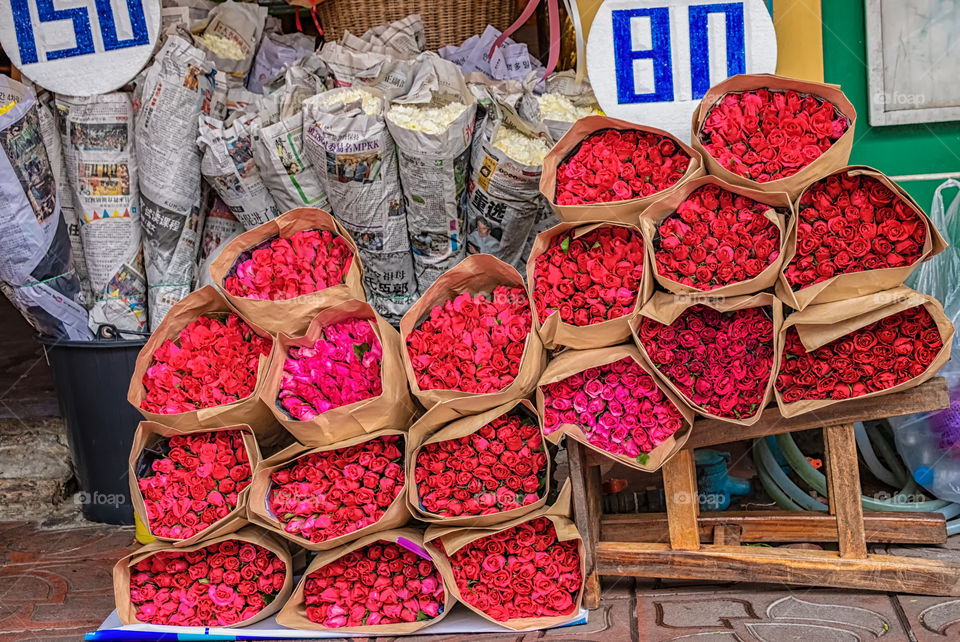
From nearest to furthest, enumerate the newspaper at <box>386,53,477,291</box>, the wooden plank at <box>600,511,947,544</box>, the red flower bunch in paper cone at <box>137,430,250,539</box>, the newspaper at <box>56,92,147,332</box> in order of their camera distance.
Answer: the red flower bunch in paper cone at <box>137,430,250,539</box> < the wooden plank at <box>600,511,947,544</box> < the newspaper at <box>386,53,477,291</box> < the newspaper at <box>56,92,147,332</box>

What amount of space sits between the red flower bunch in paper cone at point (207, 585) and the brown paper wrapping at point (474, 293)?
61cm

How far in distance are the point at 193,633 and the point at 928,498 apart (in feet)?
6.58

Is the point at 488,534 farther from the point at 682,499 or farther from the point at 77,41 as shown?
the point at 77,41

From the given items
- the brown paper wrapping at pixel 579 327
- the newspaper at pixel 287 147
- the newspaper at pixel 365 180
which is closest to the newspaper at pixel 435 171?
the newspaper at pixel 365 180

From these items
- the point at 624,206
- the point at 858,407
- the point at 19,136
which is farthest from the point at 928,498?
the point at 19,136

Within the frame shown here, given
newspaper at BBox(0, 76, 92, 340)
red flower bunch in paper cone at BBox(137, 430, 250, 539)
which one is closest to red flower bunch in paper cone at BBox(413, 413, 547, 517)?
red flower bunch in paper cone at BBox(137, 430, 250, 539)

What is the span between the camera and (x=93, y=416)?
2818mm

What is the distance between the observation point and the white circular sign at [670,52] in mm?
2512

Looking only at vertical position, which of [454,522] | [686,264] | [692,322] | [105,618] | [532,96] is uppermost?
[532,96]

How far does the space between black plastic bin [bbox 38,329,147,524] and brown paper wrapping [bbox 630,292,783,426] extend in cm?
158

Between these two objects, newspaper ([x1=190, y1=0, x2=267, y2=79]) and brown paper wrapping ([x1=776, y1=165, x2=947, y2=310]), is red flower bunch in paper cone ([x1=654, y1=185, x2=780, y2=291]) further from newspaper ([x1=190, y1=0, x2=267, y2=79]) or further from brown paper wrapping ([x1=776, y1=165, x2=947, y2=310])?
newspaper ([x1=190, y1=0, x2=267, y2=79])

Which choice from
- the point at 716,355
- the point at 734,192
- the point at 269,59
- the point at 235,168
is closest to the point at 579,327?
the point at 716,355

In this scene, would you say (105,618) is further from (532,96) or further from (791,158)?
(791,158)

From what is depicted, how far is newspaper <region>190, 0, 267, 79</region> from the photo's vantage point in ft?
9.22
